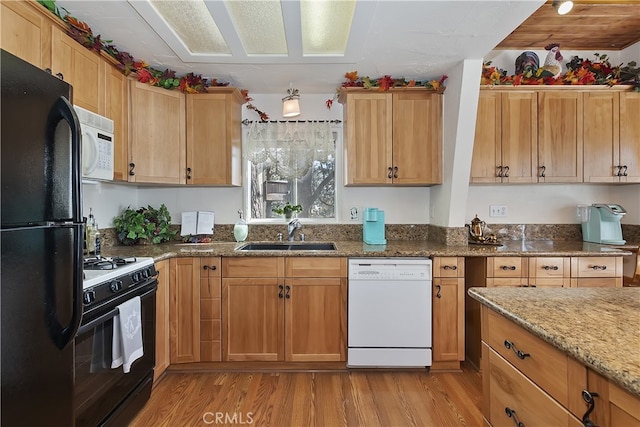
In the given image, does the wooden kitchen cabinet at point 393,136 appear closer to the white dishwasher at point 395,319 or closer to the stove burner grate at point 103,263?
the white dishwasher at point 395,319

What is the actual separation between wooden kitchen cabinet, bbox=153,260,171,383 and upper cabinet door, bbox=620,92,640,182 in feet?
12.4

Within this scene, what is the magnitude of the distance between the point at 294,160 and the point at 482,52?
172cm

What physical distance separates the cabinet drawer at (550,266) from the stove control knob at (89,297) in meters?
2.73

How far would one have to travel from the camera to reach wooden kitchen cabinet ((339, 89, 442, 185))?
9.11 ft

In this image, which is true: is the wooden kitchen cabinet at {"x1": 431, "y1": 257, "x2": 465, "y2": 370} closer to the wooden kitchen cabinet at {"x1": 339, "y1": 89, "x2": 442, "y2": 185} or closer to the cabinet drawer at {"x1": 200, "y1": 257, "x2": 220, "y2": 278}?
the wooden kitchen cabinet at {"x1": 339, "y1": 89, "x2": 442, "y2": 185}

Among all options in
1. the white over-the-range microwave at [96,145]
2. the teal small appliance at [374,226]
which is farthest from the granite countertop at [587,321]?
the white over-the-range microwave at [96,145]

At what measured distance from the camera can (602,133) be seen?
277 centimetres

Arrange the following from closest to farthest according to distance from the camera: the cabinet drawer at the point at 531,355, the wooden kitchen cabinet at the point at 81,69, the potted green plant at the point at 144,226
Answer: the cabinet drawer at the point at 531,355, the wooden kitchen cabinet at the point at 81,69, the potted green plant at the point at 144,226

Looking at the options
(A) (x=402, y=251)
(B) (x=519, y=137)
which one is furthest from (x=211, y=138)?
(B) (x=519, y=137)

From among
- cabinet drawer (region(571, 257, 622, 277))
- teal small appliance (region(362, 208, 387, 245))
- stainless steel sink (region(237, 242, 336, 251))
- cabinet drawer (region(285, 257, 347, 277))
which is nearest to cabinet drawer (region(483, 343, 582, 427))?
cabinet drawer (region(285, 257, 347, 277))

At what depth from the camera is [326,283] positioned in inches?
96.7

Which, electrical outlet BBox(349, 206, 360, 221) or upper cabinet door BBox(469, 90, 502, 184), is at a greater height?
upper cabinet door BBox(469, 90, 502, 184)

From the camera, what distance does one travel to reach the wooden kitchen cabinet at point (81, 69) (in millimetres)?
1798

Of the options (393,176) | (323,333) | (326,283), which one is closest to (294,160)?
(393,176)
